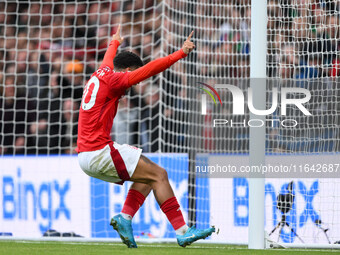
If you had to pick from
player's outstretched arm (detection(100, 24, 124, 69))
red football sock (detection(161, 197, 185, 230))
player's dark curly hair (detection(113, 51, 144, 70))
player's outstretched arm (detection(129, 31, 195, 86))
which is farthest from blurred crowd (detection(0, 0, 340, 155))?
red football sock (detection(161, 197, 185, 230))

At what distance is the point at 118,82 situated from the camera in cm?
584

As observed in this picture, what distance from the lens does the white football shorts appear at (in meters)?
5.83

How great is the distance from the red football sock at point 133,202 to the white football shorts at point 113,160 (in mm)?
323

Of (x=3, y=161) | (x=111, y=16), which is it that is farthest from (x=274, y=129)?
(x=111, y=16)

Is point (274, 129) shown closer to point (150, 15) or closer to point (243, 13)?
point (243, 13)

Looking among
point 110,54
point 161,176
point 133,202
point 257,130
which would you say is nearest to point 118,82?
point 110,54

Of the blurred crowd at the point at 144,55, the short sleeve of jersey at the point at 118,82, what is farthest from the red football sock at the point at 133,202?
the blurred crowd at the point at 144,55

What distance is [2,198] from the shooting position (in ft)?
29.9

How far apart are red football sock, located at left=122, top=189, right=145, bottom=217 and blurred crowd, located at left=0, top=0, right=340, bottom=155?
266 cm

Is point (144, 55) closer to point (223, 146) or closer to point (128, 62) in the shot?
point (223, 146)

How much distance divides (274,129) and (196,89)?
1.09 meters

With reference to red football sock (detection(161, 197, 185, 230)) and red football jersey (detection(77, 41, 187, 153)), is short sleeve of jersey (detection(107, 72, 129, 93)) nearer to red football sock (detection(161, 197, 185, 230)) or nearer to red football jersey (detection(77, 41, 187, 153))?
red football jersey (detection(77, 41, 187, 153))

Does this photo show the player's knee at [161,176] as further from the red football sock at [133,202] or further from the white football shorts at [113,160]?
the red football sock at [133,202]

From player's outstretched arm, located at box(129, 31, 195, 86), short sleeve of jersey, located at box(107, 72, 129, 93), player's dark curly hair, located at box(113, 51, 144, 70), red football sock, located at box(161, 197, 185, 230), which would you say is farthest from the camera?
player's dark curly hair, located at box(113, 51, 144, 70)
